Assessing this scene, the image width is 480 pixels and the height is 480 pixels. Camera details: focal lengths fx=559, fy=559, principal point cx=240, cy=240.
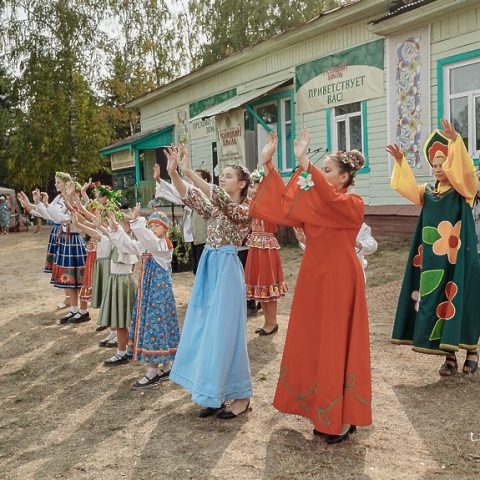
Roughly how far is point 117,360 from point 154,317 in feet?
3.44

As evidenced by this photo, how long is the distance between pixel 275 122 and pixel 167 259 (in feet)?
34.0

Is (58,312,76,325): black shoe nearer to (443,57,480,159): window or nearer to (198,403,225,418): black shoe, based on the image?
(198,403,225,418): black shoe

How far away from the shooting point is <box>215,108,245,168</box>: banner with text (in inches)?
571

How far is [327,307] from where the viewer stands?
335cm

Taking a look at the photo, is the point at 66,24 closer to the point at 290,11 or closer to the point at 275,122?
the point at 290,11

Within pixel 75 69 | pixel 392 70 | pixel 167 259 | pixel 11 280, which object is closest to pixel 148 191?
pixel 75 69

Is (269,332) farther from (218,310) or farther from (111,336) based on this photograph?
(218,310)

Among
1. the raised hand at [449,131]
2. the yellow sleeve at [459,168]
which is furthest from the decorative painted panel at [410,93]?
the raised hand at [449,131]

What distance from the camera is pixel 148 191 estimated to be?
20438 mm

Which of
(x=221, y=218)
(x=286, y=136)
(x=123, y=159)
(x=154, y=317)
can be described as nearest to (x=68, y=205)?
(x=154, y=317)

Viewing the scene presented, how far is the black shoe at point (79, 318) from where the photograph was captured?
723cm

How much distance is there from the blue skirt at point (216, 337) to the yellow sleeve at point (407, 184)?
1579mm

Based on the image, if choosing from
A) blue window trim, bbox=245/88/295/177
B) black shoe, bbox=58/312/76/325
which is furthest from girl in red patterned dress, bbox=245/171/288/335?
blue window trim, bbox=245/88/295/177

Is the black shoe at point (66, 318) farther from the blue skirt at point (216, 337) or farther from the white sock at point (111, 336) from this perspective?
the blue skirt at point (216, 337)
